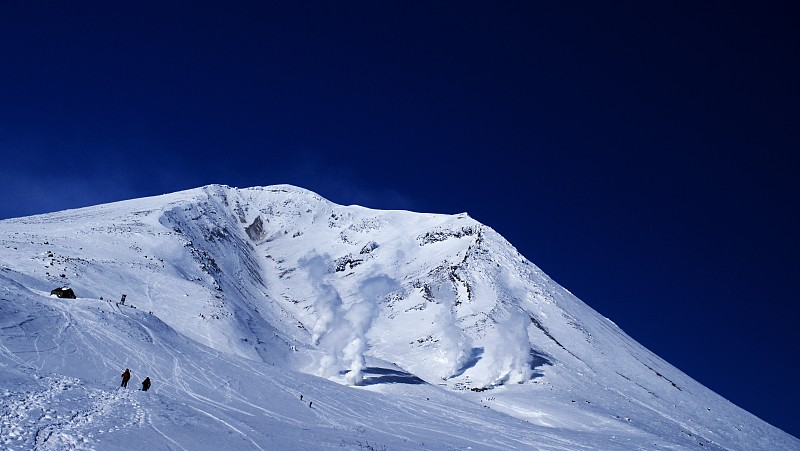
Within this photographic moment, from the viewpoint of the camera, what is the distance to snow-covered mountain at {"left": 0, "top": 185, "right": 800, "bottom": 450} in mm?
23250

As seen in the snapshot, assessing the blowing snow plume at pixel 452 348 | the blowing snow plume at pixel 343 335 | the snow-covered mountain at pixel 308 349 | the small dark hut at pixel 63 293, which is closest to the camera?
the snow-covered mountain at pixel 308 349

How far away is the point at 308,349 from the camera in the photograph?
77125 millimetres

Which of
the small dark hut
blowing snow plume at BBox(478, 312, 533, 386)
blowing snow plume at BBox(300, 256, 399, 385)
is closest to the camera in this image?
the small dark hut

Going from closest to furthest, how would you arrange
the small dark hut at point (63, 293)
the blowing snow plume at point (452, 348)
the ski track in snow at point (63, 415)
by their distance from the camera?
the ski track in snow at point (63, 415), the small dark hut at point (63, 293), the blowing snow plume at point (452, 348)

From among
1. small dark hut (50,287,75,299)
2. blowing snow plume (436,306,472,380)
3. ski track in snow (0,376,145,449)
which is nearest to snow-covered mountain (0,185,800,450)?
ski track in snow (0,376,145,449)

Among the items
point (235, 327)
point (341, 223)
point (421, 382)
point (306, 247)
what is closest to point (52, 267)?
point (235, 327)

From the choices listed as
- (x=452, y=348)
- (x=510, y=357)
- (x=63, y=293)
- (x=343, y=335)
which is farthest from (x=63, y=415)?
(x=452, y=348)

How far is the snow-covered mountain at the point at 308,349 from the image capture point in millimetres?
23250

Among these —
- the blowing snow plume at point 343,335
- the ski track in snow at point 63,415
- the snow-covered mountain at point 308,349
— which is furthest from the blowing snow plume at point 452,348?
the ski track in snow at point 63,415

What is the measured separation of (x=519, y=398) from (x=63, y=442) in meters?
55.5

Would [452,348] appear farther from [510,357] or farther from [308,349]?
[308,349]

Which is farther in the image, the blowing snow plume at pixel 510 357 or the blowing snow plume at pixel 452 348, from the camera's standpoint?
the blowing snow plume at pixel 452 348

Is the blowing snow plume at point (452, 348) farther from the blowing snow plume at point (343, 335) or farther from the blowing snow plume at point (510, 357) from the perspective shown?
the blowing snow plume at point (343, 335)

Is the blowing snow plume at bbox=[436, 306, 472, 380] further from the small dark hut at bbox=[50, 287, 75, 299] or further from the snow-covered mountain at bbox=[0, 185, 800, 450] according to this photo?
the small dark hut at bbox=[50, 287, 75, 299]
